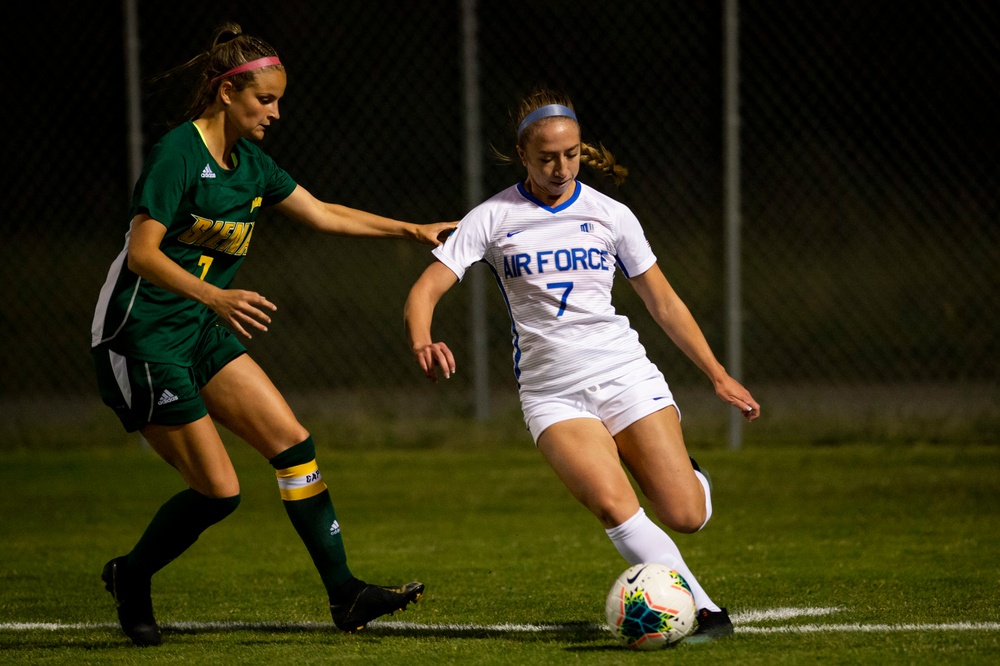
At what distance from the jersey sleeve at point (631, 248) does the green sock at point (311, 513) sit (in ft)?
4.20

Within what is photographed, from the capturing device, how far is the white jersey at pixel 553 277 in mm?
4609

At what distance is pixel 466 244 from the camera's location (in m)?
4.62

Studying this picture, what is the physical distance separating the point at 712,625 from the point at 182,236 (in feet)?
7.08

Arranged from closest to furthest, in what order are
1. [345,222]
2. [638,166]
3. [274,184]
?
[274,184] < [345,222] < [638,166]

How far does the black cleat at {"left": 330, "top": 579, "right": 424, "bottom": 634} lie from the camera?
4.69 metres

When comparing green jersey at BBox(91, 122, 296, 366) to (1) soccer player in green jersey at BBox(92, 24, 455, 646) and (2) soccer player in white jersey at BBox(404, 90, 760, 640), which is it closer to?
(1) soccer player in green jersey at BBox(92, 24, 455, 646)

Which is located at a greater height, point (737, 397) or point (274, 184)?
point (274, 184)

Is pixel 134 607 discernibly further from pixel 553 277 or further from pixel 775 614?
pixel 775 614

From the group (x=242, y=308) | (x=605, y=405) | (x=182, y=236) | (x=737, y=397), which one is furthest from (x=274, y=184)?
(x=737, y=397)

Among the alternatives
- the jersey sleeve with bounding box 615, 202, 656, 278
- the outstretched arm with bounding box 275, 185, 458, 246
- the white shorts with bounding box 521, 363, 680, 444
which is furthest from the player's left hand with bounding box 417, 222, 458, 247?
the white shorts with bounding box 521, 363, 680, 444

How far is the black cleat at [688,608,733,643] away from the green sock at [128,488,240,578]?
5.36ft

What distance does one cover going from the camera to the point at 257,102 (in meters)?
4.54

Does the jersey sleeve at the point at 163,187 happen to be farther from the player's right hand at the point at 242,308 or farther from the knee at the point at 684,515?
the knee at the point at 684,515

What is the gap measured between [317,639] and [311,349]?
5985 millimetres
